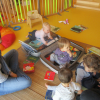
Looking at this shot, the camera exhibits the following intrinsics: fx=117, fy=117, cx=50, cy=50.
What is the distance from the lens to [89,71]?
3.66ft

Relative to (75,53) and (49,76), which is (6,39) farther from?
(75,53)

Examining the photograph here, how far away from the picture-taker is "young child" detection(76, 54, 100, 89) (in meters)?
1.07

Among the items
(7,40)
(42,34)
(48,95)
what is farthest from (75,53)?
(7,40)

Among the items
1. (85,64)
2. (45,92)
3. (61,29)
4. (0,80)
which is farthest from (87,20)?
(0,80)

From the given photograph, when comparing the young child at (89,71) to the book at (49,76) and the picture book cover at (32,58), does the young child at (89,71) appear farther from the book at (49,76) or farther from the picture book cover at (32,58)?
the picture book cover at (32,58)

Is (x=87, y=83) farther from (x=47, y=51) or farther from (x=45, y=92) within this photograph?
(x=47, y=51)

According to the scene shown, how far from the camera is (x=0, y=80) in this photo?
108cm

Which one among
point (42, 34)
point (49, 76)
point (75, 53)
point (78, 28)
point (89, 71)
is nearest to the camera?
point (89, 71)

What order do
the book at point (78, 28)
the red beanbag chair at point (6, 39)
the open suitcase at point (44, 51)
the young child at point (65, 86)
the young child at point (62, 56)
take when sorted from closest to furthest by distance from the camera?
the young child at point (65, 86), the young child at point (62, 56), the open suitcase at point (44, 51), the red beanbag chair at point (6, 39), the book at point (78, 28)

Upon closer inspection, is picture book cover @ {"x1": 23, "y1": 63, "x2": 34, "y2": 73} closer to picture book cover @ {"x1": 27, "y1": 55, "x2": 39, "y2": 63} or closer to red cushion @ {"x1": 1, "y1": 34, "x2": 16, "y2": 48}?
picture book cover @ {"x1": 27, "y1": 55, "x2": 39, "y2": 63}

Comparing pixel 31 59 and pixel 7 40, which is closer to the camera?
pixel 31 59

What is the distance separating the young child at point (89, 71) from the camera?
1.07m

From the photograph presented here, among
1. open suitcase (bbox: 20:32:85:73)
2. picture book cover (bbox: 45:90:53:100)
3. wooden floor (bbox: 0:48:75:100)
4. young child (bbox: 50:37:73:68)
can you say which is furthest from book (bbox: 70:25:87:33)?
picture book cover (bbox: 45:90:53:100)

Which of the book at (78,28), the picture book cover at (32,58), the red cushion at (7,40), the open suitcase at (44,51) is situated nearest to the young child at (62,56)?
the open suitcase at (44,51)
